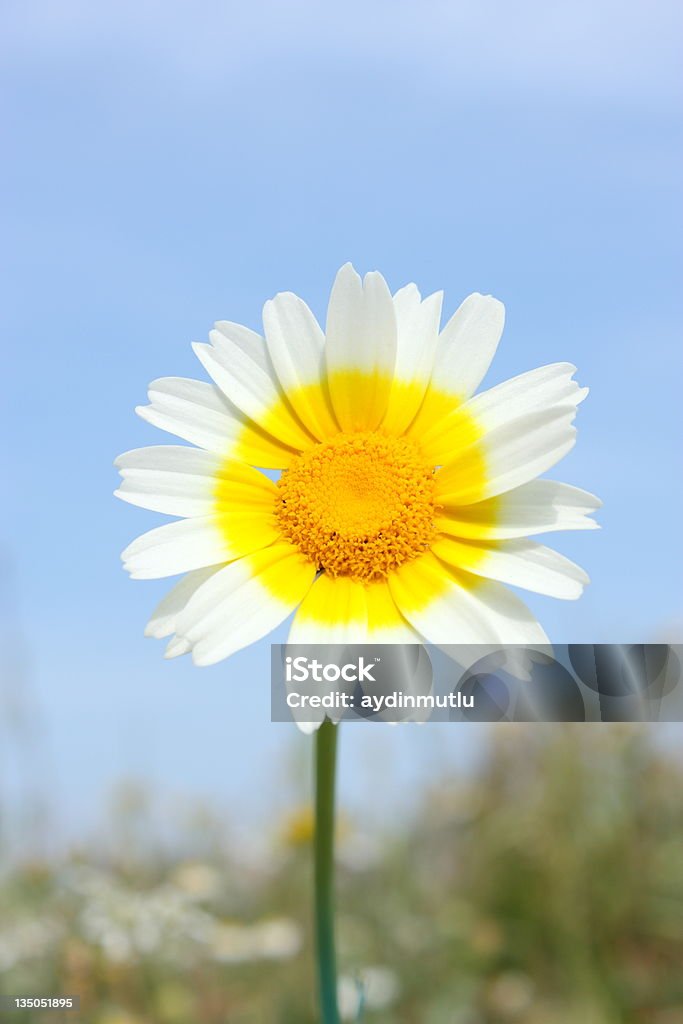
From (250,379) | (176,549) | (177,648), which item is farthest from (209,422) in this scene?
(177,648)

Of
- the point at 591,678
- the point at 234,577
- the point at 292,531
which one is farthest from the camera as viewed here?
the point at 591,678

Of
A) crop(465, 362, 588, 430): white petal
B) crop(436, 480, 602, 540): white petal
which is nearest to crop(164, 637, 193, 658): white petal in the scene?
crop(436, 480, 602, 540): white petal

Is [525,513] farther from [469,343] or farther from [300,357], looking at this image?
[300,357]

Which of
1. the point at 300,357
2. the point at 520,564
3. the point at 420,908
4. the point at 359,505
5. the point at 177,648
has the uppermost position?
the point at 300,357

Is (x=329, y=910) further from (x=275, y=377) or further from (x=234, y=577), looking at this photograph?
(x=275, y=377)

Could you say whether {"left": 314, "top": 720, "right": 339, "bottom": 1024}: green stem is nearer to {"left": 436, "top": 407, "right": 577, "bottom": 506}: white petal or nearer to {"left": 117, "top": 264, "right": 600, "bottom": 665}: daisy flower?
{"left": 117, "top": 264, "right": 600, "bottom": 665}: daisy flower

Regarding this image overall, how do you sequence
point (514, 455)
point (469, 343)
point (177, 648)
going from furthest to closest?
point (469, 343), point (514, 455), point (177, 648)

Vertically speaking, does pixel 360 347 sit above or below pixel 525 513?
above

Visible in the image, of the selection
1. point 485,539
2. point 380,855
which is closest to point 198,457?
point 485,539

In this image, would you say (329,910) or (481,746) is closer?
(329,910)
